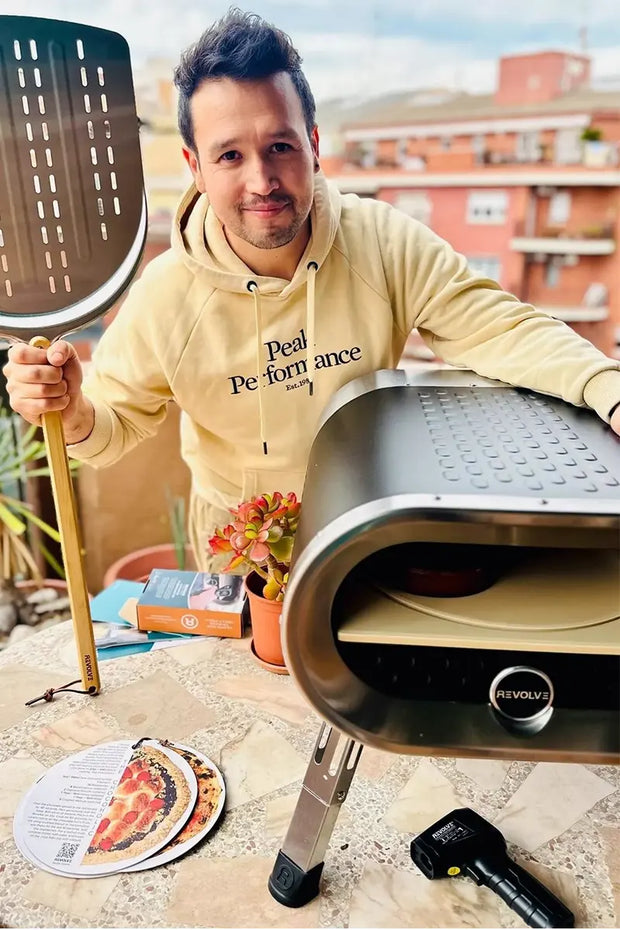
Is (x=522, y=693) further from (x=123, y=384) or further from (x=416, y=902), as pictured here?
(x=123, y=384)

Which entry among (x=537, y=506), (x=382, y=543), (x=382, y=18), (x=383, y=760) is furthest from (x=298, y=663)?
(x=382, y=18)

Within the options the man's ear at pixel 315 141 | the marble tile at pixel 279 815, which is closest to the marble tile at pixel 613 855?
the marble tile at pixel 279 815

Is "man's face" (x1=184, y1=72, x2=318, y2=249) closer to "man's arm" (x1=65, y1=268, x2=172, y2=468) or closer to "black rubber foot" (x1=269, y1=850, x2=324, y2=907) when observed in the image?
"man's arm" (x1=65, y1=268, x2=172, y2=468)

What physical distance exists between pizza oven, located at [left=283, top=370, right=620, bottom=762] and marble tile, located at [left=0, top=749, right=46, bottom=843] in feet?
1.66

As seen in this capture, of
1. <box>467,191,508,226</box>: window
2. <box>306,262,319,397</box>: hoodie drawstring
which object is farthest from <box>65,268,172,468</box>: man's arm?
<box>467,191,508,226</box>: window

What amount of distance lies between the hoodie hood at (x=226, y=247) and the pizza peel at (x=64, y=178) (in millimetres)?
178

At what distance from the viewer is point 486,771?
102 cm

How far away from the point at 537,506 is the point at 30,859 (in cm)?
72

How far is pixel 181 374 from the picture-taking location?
120 cm

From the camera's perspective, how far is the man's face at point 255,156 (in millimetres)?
979

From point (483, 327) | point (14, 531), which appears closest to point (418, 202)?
point (14, 531)

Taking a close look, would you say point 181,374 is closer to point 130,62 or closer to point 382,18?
point 130,62

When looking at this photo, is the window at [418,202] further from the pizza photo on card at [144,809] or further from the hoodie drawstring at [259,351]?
the pizza photo on card at [144,809]

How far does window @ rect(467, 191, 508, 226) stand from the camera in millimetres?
3111
